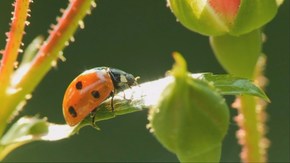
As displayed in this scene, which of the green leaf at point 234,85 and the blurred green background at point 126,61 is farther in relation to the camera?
the blurred green background at point 126,61

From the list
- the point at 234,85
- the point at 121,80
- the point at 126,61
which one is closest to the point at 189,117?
the point at 234,85

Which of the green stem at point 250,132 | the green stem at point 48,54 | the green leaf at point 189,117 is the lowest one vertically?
the green stem at point 250,132

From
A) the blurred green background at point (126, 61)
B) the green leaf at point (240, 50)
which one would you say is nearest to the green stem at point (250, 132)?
the green leaf at point (240, 50)

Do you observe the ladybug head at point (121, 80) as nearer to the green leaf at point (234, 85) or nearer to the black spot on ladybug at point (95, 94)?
the black spot on ladybug at point (95, 94)

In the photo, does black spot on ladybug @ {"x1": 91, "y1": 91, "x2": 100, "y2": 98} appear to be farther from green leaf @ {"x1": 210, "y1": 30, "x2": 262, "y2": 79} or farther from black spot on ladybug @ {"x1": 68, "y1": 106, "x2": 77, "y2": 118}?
green leaf @ {"x1": 210, "y1": 30, "x2": 262, "y2": 79}

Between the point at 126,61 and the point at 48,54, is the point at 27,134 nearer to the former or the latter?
the point at 48,54
